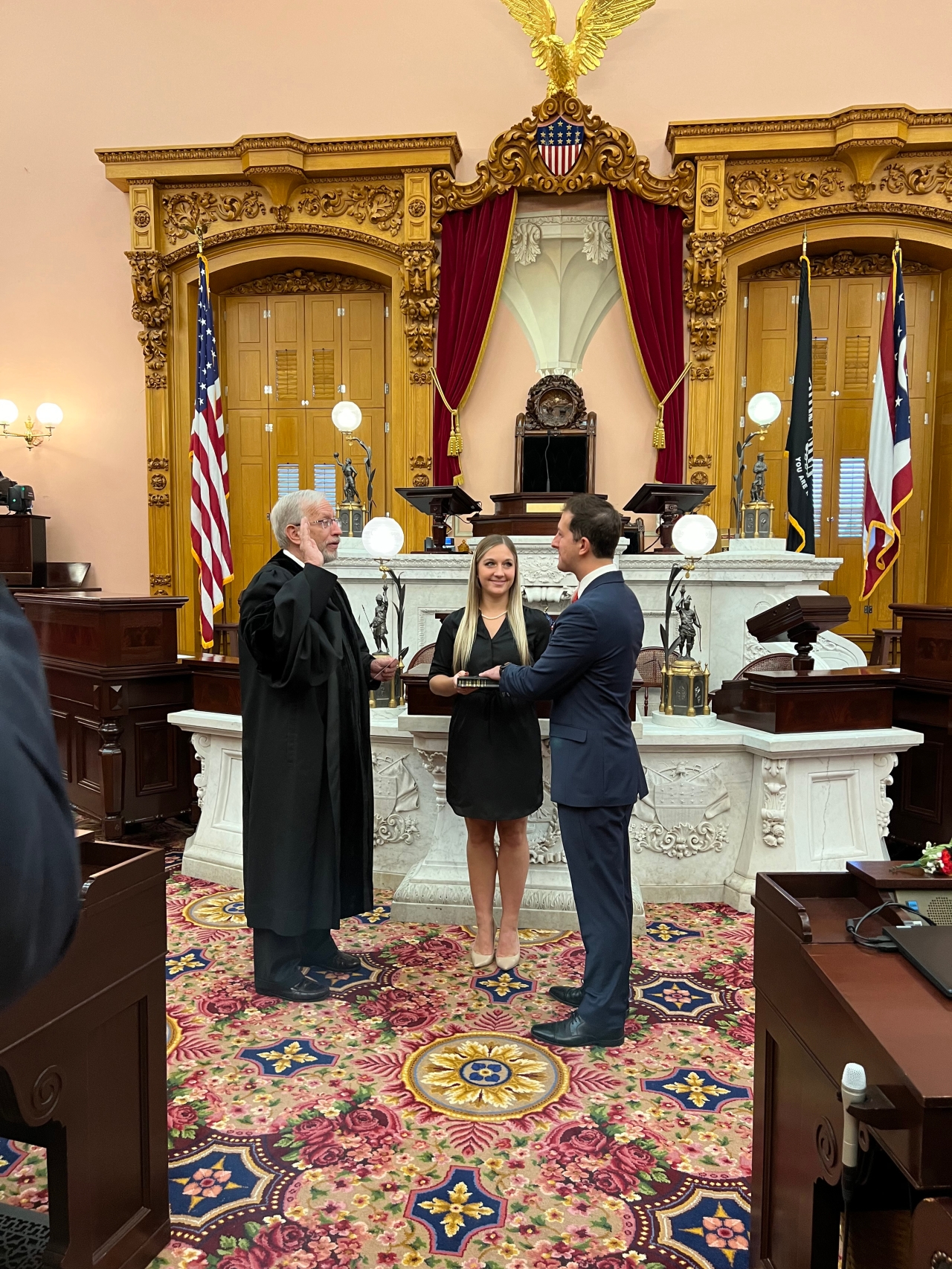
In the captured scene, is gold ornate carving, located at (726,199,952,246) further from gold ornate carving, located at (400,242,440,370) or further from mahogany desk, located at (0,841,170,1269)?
mahogany desk, located at (0,841,170,1269)

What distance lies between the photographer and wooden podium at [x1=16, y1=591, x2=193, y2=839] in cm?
496

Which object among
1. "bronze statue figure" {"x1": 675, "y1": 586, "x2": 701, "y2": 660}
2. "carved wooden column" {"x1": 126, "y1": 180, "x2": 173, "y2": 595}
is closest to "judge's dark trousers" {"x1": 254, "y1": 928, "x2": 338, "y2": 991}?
"bronze statue figure" {"x1": 675, "y1": 586, "x2": 701, "y2": 660}

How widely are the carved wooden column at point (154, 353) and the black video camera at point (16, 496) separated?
3.98ft

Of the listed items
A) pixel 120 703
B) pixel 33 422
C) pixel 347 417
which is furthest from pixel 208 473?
pixel 120 703

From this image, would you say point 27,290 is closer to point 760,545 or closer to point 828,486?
Result: point 760,545

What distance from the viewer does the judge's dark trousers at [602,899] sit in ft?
9.14

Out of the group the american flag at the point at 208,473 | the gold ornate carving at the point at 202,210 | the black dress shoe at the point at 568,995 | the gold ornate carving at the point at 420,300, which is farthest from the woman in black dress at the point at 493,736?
the gold ornate carving at the point at 202,210

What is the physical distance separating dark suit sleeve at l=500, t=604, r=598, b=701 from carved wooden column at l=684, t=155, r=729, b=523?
20.6ft

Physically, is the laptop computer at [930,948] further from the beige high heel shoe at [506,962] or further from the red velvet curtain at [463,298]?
the red velvet curtain at [463,298]

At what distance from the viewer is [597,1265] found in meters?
1.93

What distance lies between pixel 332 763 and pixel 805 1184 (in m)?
1.94

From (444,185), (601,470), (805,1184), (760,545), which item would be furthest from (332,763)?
(444,185)

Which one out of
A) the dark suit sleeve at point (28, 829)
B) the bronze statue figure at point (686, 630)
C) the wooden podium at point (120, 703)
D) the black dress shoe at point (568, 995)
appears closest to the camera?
the dark suit sleeve at point (28, 829)

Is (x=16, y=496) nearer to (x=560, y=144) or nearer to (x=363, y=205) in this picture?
(x=363, y=205)
